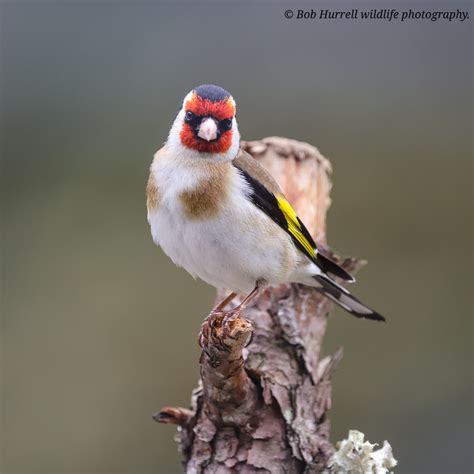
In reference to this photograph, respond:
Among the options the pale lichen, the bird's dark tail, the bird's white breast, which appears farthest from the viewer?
the bird's dark tail

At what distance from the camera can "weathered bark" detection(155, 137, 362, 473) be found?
3463 millimetres

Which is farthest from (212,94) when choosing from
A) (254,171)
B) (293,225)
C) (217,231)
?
(293,225)

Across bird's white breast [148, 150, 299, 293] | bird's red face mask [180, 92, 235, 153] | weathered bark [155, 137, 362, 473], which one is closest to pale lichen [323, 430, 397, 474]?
weathered bark [155, 137, 362, 473]

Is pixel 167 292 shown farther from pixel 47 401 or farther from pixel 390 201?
pixel 390 201

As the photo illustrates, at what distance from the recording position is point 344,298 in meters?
4.31

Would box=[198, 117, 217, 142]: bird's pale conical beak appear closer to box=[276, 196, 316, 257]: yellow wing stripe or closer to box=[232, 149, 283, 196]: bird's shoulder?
box=[232, 149, 283, 196]: bird's shoulder

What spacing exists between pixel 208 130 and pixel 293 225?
707mm

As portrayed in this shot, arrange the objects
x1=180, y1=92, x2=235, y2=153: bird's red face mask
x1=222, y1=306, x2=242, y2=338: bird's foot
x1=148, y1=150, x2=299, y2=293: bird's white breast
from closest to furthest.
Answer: x1=222, y1=306, x2=242, y2=338: bird's foot
x1=148, y1=150, x2=299, y2=293: bird's white breast
x1=180, y1=92, x2=235, y2=153: bird's red face mask

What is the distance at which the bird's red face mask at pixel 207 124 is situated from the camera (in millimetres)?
3646

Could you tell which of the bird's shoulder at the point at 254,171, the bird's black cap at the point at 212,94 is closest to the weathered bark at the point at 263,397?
the bird's shoulder at the point at 254,171

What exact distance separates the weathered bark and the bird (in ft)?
0.85

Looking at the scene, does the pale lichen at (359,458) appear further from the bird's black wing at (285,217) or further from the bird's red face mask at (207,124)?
the bird's red face mask at (207,124)

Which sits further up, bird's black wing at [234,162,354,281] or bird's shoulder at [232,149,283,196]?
bird's shoulder at [232,149,283,196]

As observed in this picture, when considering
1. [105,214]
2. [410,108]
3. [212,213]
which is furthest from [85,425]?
[410,108]
